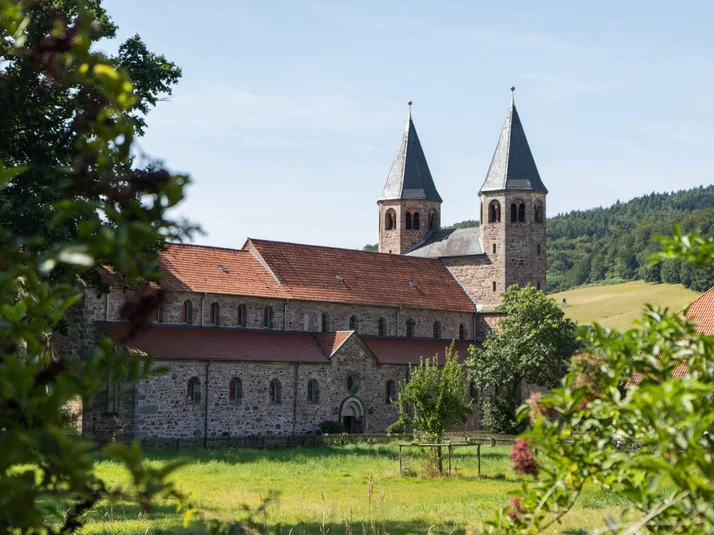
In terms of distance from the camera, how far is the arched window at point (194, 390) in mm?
45031

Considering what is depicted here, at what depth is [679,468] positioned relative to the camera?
3.86 meters

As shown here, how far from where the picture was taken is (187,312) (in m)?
48.3

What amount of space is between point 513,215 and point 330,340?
1800 centimetres

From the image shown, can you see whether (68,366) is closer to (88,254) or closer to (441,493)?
(88,254)

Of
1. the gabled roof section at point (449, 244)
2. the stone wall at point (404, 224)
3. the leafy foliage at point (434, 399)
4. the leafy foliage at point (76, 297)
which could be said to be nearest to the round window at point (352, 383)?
the gabled roof section at point (449, 244)

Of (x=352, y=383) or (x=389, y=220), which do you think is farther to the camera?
(x=389, y=220)

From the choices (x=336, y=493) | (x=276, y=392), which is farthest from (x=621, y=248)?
(x=336, y=493)

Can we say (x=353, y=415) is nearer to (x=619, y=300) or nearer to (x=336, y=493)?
(x=336, y=493)

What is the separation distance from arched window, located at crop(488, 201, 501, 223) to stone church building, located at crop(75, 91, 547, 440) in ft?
0.21

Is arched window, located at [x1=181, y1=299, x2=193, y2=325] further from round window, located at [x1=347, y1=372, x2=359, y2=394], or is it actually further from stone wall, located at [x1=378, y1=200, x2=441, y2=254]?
stone wall, located at [x1=378, y1=200, x2=441, y2=254]

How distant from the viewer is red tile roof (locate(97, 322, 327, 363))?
44.3 m

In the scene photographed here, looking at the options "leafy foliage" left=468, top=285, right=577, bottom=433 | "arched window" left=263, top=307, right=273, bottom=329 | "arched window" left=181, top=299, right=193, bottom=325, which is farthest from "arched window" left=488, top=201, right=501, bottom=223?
"arched window" left=181, top=299, right=193, bottom=325

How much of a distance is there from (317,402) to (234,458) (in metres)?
13.0

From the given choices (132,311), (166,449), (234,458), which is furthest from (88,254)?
(166,449)
